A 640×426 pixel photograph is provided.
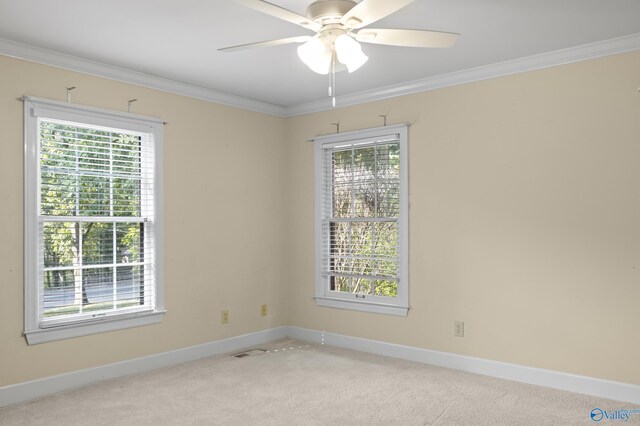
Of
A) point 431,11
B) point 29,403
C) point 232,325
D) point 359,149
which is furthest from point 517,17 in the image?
point 29,403

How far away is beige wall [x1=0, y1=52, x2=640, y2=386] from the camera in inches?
140

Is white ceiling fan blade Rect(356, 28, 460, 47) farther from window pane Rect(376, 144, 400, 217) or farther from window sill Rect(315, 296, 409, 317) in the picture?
window sill Rect(315, 296, 409, 317)

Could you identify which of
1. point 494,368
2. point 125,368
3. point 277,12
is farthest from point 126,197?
point 494,368

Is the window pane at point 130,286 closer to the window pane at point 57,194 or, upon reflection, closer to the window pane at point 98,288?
the window pane at point 98,288

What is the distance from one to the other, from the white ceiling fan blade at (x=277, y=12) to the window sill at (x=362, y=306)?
283cm

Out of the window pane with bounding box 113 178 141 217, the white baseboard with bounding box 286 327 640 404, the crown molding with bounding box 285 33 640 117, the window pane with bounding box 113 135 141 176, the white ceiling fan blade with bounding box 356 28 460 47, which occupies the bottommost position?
the white baseboard with bounding box 286 327 640 404

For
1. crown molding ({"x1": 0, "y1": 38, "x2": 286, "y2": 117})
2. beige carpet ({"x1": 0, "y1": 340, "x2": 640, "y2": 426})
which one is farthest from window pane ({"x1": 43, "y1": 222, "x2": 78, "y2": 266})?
crown molding ({"x1": 0, "y1": 38, "x2": 286, "y2": 117})

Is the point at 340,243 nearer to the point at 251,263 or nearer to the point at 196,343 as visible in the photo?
the point at 251,263

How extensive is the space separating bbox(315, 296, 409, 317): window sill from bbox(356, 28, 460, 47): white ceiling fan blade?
258 centimetres

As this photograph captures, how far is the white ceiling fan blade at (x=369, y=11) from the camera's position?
7.16 feet

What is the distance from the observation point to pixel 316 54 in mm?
2604

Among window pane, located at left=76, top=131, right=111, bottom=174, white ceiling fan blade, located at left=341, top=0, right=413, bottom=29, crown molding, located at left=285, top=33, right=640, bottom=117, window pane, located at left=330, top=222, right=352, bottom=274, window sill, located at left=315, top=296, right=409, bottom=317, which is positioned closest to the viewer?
white ceiling fan blade, located at left=341, top=0, right=413, bottom=29

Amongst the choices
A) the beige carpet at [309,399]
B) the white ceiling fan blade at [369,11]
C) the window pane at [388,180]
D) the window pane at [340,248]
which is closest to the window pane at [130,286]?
the beige carpet at [309,399]

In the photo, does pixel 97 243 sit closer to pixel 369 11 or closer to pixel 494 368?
pixel 369 11
